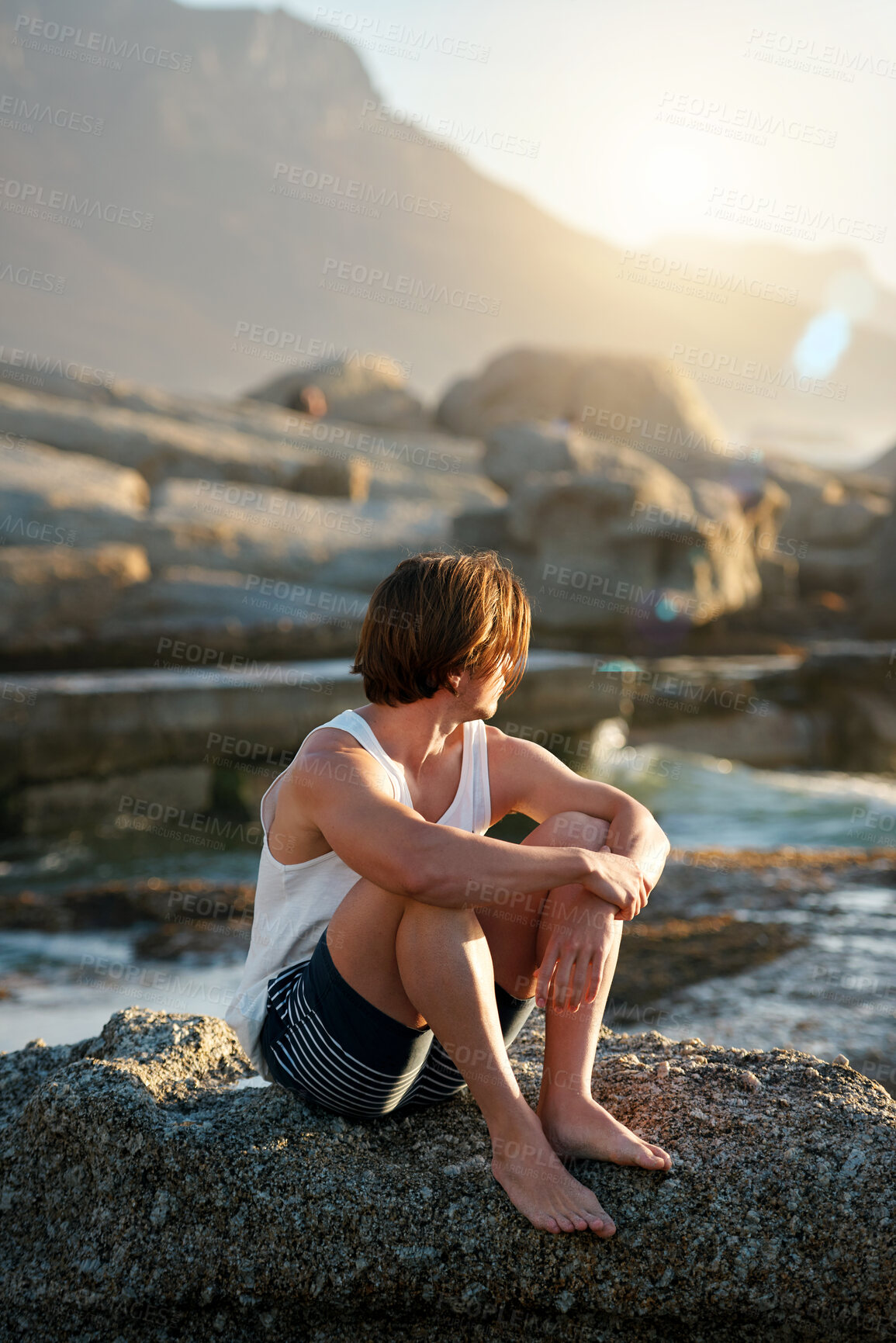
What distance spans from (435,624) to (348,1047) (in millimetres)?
807

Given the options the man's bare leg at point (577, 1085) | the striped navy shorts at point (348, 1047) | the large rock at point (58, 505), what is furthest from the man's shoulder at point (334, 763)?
the large rock at point (58, 505)

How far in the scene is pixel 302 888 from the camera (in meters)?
2.02

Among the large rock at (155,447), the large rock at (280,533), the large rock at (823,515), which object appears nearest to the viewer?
the large rock at (280,533)

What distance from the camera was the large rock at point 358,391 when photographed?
19859mm

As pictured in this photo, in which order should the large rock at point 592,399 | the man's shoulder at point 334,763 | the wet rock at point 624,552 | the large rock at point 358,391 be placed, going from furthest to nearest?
the large rock at point 592,399
the large rock at point 358,391
the wet rock at point 624,552
the man's shoulder at point 334,763

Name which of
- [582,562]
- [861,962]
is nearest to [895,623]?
[582,562]

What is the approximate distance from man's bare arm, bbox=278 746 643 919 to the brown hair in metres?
0.19

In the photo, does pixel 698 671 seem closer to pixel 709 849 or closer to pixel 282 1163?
pixel 709 849

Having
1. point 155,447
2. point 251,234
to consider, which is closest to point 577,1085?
point 155,447

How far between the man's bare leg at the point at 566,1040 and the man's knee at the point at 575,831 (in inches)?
4.9

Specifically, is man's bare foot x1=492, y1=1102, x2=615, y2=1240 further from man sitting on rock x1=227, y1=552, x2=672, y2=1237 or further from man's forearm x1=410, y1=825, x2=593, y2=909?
man's forearm x1=410, y1=825, x2=593, y2=909

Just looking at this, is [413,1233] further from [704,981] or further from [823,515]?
[823,515]

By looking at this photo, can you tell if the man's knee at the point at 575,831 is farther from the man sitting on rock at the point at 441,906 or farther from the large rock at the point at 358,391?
the large rock at the point at 358,391

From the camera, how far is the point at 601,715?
810cm
